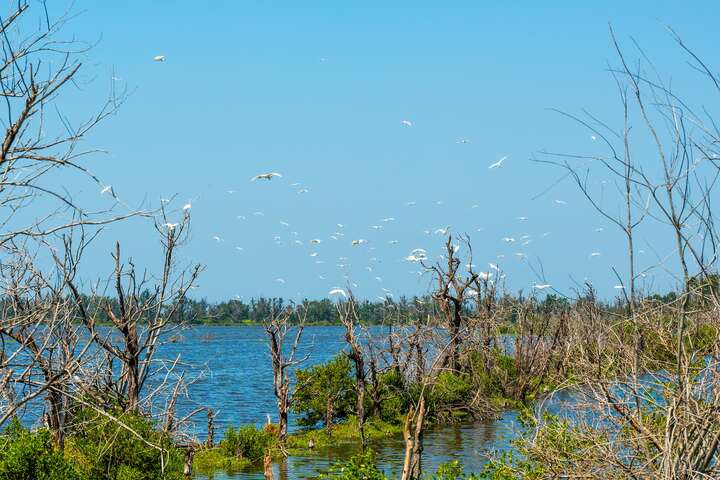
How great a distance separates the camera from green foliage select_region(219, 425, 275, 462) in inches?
1114

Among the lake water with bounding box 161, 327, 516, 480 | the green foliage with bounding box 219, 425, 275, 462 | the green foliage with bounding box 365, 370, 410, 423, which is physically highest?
the green foliage with bounding box 365, 370, 410, 423

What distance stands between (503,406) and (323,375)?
37.3 ft

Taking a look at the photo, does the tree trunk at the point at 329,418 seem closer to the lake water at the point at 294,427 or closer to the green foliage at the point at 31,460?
the lake water at the point at 294,427

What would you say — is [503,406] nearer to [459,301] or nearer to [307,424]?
[459,301]

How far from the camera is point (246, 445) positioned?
92.9ft

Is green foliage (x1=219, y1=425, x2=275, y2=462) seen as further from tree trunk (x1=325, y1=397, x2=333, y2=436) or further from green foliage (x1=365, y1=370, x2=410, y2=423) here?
green foliage (x1=365, y1=370, x2=410, y2=423)

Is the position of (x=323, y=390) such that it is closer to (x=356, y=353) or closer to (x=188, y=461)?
(x=356, y=353)

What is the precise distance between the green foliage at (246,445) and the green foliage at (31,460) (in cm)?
1325

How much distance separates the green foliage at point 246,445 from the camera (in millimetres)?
28297

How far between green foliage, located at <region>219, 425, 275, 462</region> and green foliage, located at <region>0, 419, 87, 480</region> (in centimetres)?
1325

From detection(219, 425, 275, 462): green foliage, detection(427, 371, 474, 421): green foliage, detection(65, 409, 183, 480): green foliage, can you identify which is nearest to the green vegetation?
detection(65, 409, 183, 480): green foliage

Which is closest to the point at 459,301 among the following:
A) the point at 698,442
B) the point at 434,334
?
the point at 434,334

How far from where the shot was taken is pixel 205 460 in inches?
1093

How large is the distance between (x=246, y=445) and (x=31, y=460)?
45.4 ft
